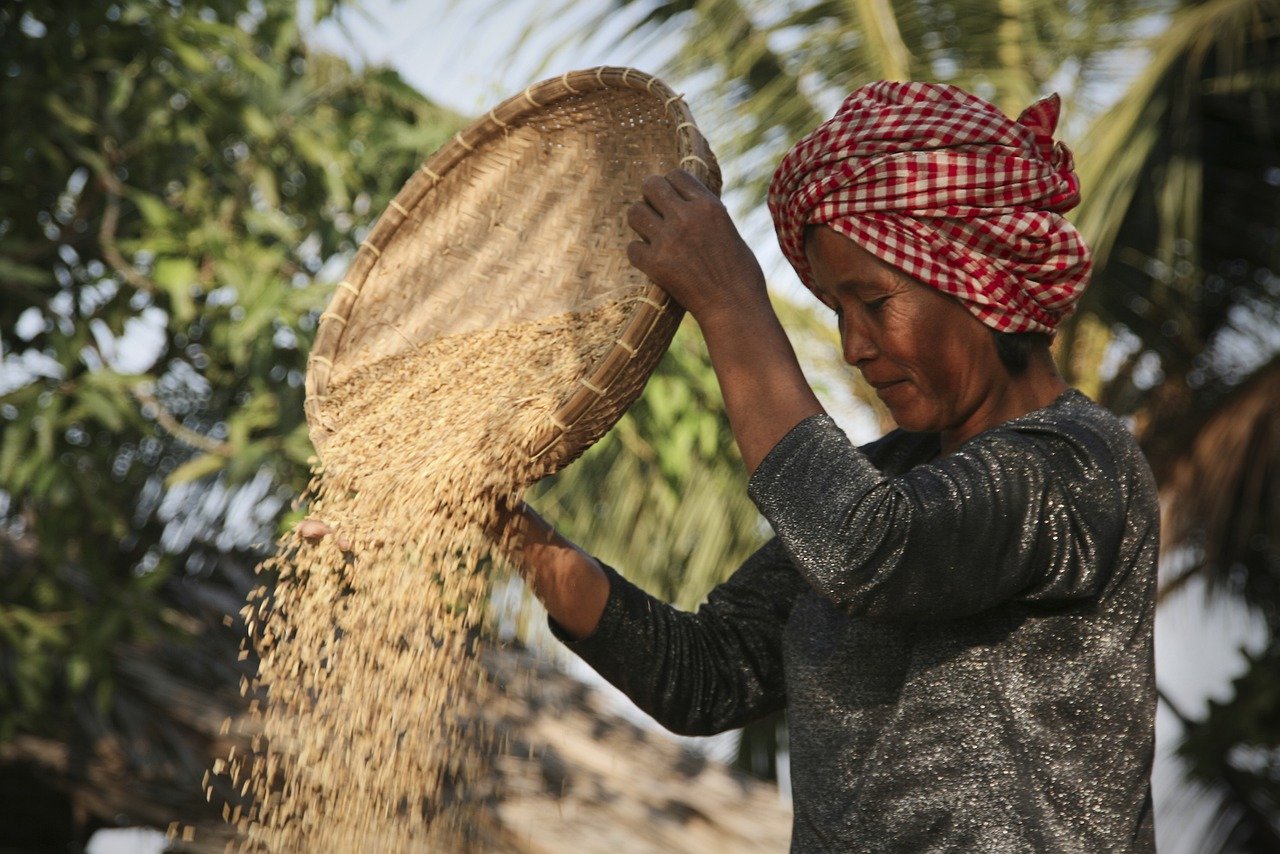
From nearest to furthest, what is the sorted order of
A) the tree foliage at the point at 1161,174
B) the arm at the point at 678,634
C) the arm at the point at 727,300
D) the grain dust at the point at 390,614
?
the arm at the point at 727,300 < the grain dust at the point at 390,614 < the arm at the point at 678,634 < the tree foliage at the point at 1161,174

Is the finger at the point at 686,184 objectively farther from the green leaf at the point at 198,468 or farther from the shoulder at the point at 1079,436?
the green leaf at the point at 198,468

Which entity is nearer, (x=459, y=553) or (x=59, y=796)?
(x=459, y=553)

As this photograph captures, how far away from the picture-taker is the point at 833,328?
14.8 feet

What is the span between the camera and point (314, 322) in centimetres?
290

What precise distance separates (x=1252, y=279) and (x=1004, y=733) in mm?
4395

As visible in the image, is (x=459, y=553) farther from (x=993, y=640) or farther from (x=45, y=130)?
(x=45, y=130)

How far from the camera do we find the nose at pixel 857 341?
135 centimetres

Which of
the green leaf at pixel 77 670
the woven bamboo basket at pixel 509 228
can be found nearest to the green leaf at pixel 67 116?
the green leaf at pixel 77 670

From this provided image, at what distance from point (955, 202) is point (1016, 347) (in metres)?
0.16

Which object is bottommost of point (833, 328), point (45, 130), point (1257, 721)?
point (1257, 721)

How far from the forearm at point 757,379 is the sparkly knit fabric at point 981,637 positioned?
0.07ft

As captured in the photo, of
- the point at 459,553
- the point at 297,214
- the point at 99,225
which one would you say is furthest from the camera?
the point at 297,214

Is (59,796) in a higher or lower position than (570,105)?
lower

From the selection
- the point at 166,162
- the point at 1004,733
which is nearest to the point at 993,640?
the point at 1004,733
